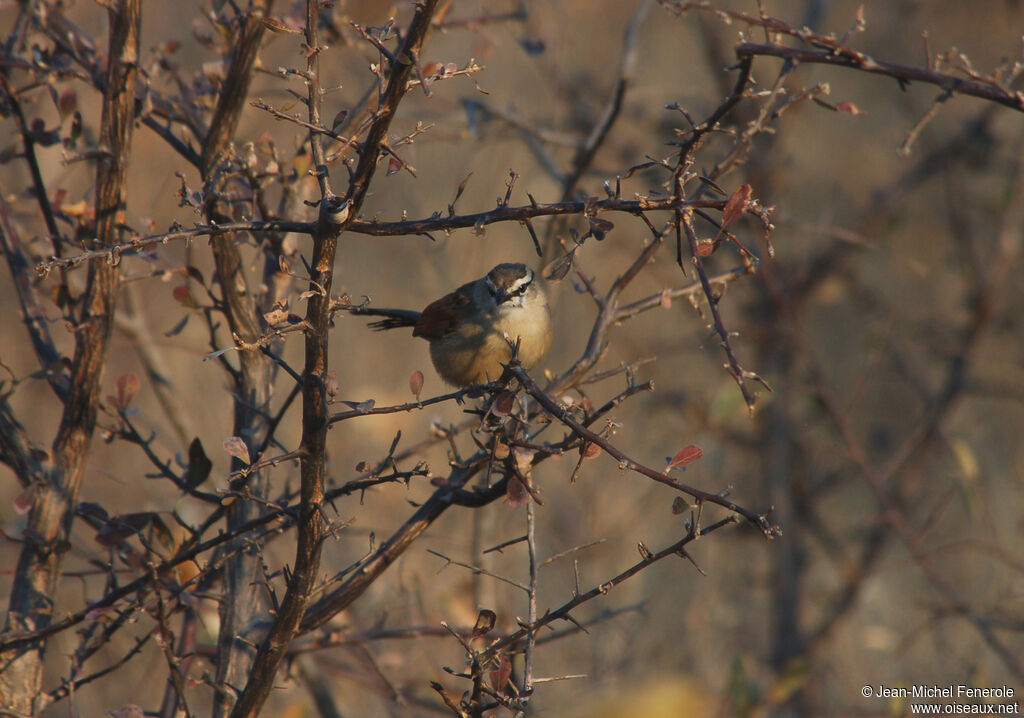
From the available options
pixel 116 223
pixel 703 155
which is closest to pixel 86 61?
pixel 116 223

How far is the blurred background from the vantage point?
502cm

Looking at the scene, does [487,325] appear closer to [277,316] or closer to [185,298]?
[185,298]

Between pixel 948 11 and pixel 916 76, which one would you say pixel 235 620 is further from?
pixel 948 11

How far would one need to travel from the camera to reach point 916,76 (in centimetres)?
168

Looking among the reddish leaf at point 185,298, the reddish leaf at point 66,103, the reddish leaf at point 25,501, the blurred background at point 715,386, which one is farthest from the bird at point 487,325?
the reddish leaf at point 25,501

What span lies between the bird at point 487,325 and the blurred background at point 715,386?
0.50m

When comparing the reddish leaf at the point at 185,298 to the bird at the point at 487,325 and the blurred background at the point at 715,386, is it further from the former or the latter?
the blurred background at the point at 715,386

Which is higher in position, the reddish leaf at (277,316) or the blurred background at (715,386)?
the blurred background at (715,386)

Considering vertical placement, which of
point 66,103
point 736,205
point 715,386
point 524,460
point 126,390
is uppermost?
point 715,386

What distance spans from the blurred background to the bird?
0.50 meters

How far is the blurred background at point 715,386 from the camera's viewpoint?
502cm

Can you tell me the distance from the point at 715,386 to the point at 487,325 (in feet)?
14.3

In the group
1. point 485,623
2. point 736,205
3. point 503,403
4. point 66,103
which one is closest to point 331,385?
point 503,403

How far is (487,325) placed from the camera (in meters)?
→ 3.83
